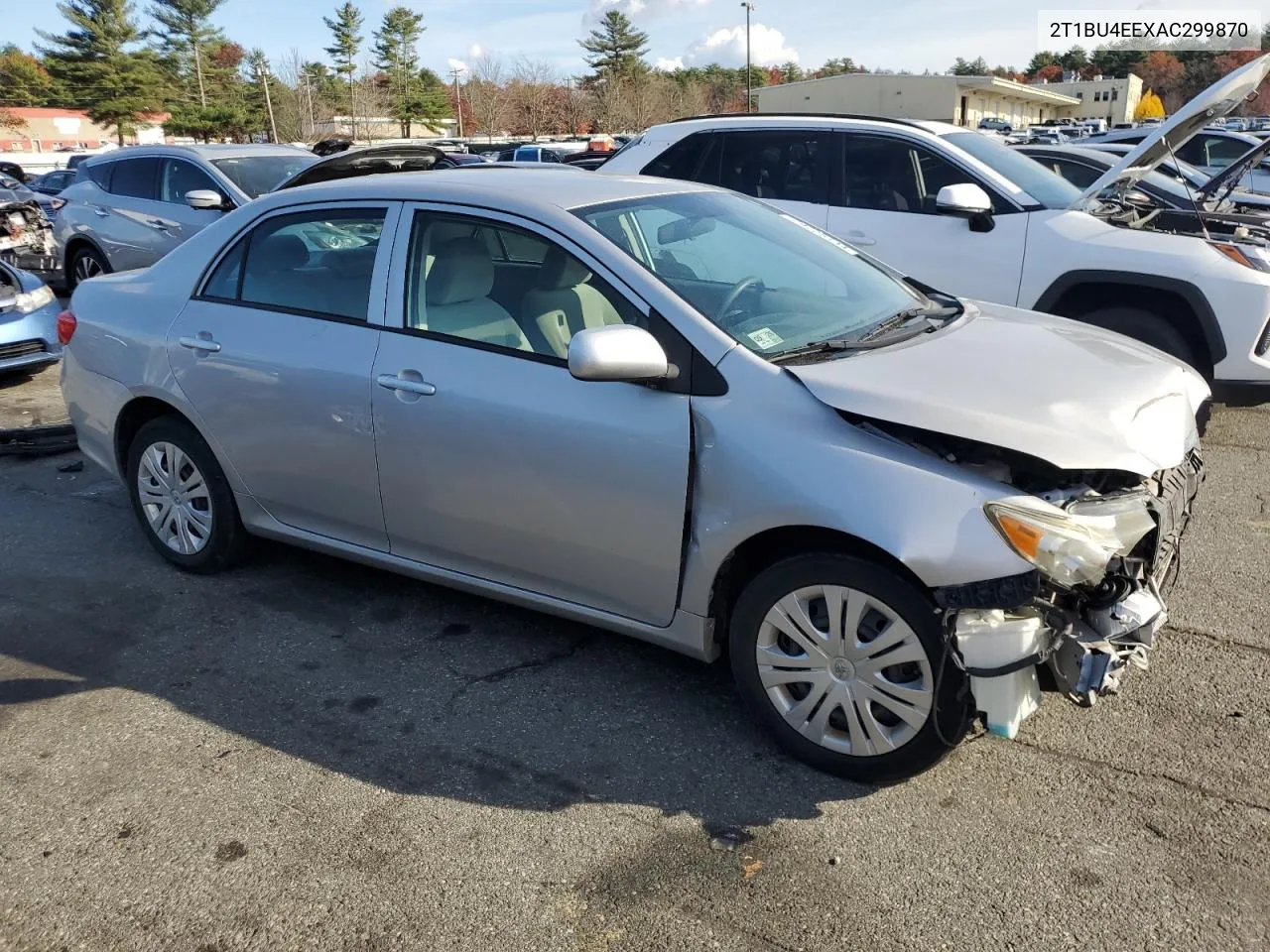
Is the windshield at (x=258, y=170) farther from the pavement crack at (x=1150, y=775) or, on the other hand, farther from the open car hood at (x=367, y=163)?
the pavement crack at (x=1150, y=775)

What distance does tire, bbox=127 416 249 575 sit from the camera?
4539 millimetres

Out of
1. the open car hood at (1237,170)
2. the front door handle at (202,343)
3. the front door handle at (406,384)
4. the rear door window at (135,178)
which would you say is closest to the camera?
the front door handle at (406,384)

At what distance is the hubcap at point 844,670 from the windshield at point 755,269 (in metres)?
0.82

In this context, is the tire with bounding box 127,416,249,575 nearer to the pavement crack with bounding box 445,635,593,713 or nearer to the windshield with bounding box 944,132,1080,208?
the pavement crack with bounding box 445,635,593,713

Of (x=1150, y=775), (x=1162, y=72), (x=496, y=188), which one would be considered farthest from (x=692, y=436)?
(x=1162, y=72)

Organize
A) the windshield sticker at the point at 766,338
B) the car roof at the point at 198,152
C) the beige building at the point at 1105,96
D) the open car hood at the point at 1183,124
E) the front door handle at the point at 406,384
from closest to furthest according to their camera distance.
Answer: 1. the windshield sticker at the point at 766,338
2. the front door handle at the point at 406,384
3. the open car hood at the point at 1183,124
4. the car roof at the point at 198,152
5. the beige building at the point at 1105,96

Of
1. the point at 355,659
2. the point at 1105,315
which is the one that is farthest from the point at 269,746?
the point at 1105,315

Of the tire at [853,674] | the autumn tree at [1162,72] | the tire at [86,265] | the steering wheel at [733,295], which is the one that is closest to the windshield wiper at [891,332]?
the steering wheel at [733,295]

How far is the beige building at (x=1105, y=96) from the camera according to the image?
3371 inches

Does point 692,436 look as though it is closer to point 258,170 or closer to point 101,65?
point 258,170

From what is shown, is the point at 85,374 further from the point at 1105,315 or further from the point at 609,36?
the point at 609,36

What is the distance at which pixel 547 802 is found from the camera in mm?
3092

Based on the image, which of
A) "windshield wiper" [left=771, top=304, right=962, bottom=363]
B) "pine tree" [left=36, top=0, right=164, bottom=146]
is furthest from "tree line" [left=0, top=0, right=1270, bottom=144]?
"windshield wiper" [left=771, top=304, right=962, bottom=363]

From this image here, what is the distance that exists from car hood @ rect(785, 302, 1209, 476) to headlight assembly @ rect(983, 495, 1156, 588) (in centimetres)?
14
